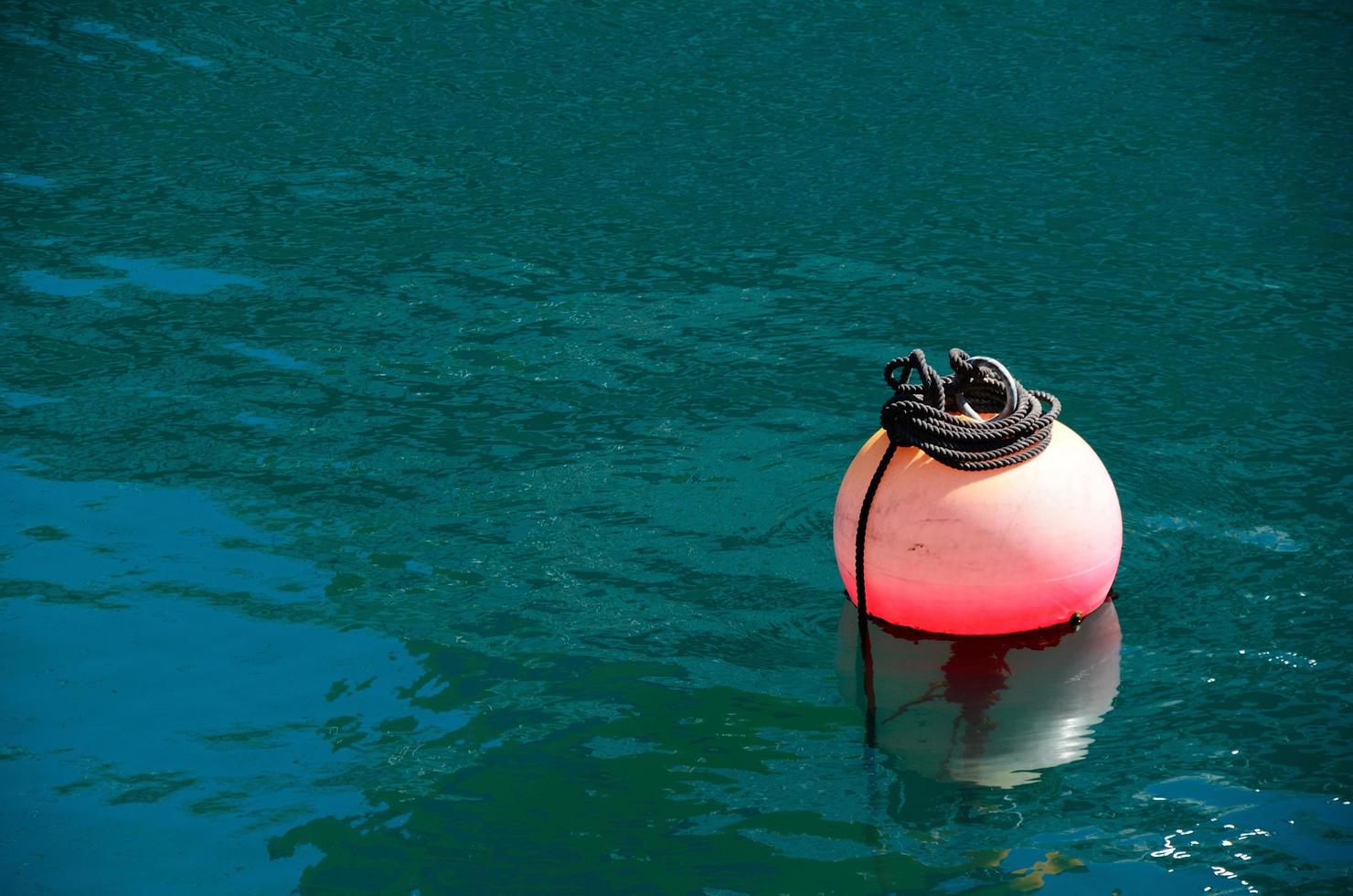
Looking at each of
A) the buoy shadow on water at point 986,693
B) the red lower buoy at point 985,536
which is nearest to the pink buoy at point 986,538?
the red lower buoy at point 985,536

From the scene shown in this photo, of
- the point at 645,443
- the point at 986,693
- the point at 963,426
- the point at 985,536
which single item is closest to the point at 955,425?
the point at 963,426

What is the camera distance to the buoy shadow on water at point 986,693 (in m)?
4.78

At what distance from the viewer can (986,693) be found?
512 centimetres

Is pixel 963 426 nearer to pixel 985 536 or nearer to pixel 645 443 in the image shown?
pixel 985 536

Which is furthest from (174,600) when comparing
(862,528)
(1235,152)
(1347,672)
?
(1235,152)

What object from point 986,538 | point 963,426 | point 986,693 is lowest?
point 986,693

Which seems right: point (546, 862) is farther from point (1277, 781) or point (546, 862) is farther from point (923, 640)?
point (1277, 781)

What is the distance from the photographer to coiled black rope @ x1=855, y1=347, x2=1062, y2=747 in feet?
16.5

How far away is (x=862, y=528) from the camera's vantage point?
17.0 feet

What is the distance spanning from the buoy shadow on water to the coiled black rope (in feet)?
0.23

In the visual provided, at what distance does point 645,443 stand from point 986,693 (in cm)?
225

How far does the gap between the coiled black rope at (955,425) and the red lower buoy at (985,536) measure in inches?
0.9

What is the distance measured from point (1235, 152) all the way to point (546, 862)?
7388 millimetres

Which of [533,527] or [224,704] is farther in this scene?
[533,527]
